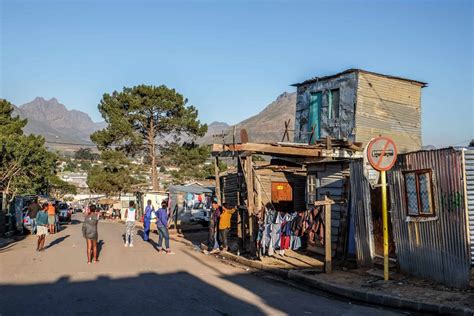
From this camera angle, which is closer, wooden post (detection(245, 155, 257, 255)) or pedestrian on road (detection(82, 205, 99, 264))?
pedestrian on road (detection(82, 205, 99, 264))

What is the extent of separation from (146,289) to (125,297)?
0.98 m

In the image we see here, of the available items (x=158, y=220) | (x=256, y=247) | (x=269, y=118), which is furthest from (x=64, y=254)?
(x=269, y=118)

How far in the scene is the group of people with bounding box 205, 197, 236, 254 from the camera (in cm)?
1822

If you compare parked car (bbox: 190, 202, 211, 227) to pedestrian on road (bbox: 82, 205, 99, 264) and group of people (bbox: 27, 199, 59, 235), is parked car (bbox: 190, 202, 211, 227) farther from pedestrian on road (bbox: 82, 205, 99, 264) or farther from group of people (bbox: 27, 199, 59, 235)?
pedestrian on road (bbox: 82, 205, 99, 264)

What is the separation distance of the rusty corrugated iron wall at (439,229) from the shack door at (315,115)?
10.8 meters

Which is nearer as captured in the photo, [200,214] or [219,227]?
[219,227]

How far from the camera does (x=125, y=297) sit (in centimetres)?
959

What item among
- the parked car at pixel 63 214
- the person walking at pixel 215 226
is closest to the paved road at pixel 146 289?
the person walking at pixel 215 226

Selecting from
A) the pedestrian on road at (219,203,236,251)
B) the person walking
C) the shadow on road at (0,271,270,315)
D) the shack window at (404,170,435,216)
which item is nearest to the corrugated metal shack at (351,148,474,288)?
the shack window at (404,170,435,216)

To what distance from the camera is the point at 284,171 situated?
2209 centimetres

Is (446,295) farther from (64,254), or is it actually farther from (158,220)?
(64,254)

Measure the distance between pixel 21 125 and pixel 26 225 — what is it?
25548 mm

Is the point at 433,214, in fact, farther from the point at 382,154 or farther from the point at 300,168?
the point at 300,168

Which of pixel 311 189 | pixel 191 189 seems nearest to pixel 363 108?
pixel 311 189
